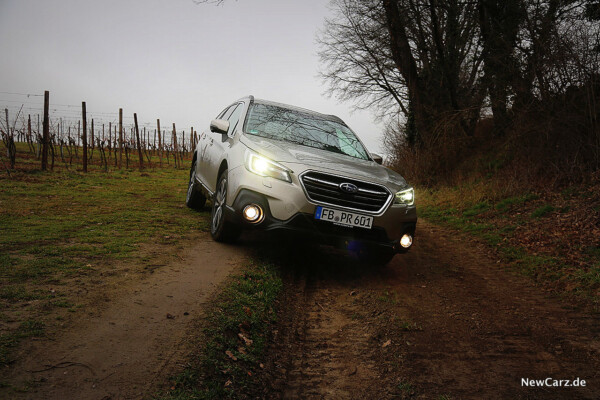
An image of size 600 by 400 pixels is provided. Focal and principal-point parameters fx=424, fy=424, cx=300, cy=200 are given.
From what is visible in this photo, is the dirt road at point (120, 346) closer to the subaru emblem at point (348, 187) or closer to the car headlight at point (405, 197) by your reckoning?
the subaru emblem at point (348, 187)

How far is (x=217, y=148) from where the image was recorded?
6215 millimetres

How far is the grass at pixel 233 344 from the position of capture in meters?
2.47

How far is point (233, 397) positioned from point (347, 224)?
240 centimetres

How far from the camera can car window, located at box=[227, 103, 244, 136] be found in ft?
19.8

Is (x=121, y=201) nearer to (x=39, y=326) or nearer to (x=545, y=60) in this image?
(x=39, y=326)

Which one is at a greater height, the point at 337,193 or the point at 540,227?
the point at 337,193

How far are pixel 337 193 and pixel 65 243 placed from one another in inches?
126

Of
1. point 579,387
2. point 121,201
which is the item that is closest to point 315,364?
point 579,387

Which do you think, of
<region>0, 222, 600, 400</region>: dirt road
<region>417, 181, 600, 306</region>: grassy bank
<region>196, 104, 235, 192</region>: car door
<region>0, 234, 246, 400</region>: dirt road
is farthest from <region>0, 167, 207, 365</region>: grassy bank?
<region>417, 181, 600, 306</region>: grassy bank

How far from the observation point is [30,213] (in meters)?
6.82

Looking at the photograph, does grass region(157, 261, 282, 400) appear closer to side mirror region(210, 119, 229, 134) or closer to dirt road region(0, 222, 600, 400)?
dirt road region(0, 222, 600, 400)

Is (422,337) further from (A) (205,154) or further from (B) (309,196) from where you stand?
(A) (205,154)

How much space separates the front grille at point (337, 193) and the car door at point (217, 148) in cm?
156

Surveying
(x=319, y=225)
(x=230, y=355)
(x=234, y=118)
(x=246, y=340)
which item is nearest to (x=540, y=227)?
(x=319, y=225)
